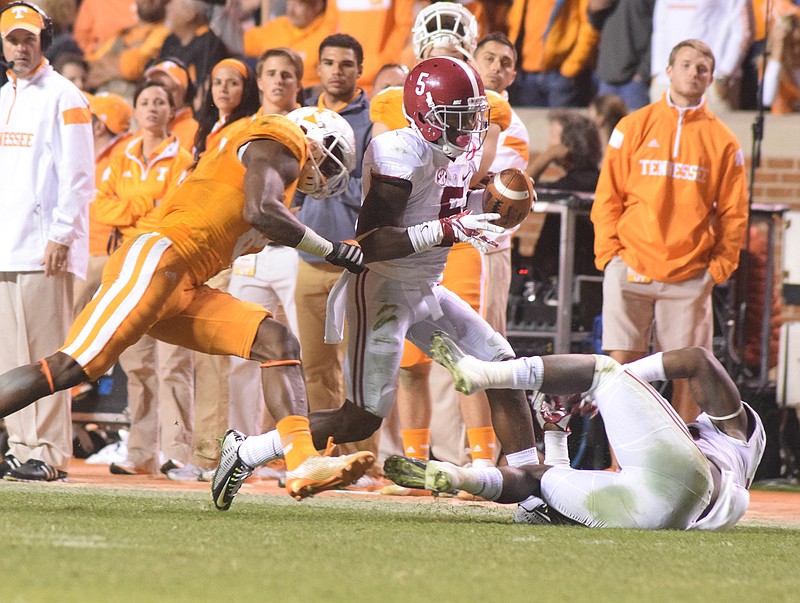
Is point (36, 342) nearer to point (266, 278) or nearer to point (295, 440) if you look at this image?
point (266, 278)

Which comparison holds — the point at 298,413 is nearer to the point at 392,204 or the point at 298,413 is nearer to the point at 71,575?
the point at 392,204

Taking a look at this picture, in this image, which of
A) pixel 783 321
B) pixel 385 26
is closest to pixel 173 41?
A: pixel 385 26

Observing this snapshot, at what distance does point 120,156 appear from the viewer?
827cm

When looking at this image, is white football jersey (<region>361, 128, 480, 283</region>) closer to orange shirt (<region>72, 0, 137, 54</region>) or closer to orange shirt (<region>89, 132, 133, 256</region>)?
orange shirt (<region>89, 132, 133, 256</region>)

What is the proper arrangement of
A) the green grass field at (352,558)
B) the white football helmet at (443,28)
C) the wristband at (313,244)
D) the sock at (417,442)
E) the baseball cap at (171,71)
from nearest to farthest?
the green grass field at (352,558), the wristband at (313,244), the sock at (417,442), the white football helmet at (443,28), the baseball cap at (171,71)

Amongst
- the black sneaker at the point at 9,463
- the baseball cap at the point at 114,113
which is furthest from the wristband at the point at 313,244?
the baseball cap at the point at 114,113

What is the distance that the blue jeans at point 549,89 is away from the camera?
10727 mm

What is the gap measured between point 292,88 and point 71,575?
15.0 feet

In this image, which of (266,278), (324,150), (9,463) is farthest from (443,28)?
(9,463)

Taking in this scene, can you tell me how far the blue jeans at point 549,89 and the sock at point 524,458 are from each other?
5.64 meters

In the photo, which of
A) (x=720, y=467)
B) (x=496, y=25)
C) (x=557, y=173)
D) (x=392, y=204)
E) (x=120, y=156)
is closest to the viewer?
(x=720, y=467)

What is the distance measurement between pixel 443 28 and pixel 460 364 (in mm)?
2481

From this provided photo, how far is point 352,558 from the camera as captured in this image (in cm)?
403

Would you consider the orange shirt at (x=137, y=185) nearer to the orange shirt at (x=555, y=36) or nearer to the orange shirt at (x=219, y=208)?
the orange shirt at (x=219, y=208)
